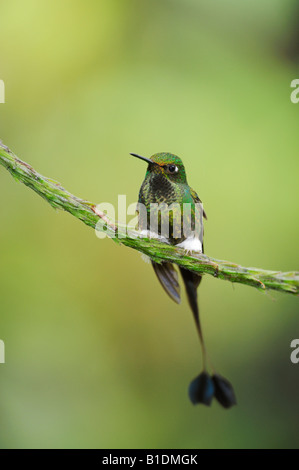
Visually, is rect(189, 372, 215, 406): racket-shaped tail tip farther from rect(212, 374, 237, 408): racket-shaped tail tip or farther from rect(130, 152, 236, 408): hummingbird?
rect(130, 152, 236, 408): hummingbird

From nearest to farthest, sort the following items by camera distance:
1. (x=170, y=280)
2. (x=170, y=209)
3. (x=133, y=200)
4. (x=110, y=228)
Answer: (x=110, y=228) < (x=170, y=209) < (x=170, y=280) < (x=133, y=200)

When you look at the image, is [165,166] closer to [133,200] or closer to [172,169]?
[172,169]

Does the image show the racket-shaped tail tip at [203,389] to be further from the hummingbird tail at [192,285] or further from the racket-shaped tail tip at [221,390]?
the hummingbird tail at [192,285]

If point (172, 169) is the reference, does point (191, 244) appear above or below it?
below

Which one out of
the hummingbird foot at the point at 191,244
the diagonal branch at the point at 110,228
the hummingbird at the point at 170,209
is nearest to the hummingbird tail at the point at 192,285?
the hummingbird at the point at 170,209

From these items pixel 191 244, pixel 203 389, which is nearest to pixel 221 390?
pixel 203 389

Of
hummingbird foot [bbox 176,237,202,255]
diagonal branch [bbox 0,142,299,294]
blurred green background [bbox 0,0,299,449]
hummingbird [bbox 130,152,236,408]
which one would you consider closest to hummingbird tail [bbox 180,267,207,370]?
hummingbird [bbox 130,152,236,408]
